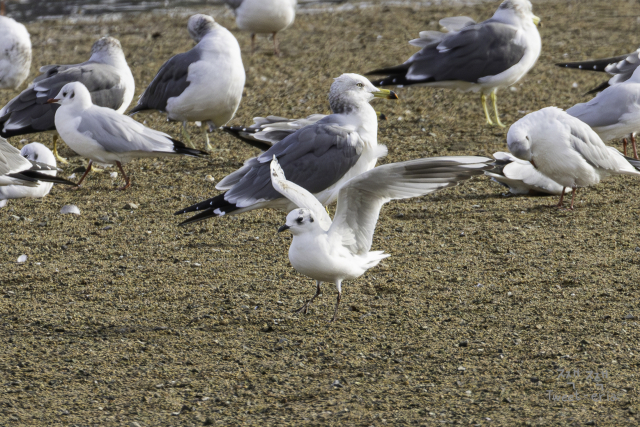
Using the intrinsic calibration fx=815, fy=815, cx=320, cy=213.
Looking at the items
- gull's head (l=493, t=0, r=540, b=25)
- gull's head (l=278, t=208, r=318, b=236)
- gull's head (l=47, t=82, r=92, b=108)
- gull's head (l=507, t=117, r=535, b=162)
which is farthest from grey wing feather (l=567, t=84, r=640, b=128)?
gull's head (l=47, t=82, r=92, b=108)

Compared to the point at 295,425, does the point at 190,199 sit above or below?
below

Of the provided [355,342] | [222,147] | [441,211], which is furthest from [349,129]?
[222,147]

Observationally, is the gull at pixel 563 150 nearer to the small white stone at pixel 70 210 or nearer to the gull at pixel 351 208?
the gull at pixel 351 208

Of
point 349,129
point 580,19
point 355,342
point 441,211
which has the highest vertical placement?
point 349,129

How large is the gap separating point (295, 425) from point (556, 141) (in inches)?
130

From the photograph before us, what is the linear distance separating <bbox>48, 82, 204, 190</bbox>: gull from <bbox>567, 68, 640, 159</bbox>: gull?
10.2ft

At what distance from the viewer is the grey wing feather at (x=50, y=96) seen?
23.6 feet

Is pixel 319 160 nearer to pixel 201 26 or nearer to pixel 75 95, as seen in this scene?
pixel 75 95

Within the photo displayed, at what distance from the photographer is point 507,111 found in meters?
8.66

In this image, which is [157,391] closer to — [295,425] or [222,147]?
[295,425]

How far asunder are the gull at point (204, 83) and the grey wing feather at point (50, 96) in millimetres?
394

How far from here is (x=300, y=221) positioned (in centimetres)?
402

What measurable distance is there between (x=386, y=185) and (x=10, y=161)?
2.98 metres

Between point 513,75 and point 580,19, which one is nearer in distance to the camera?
point 513,75
